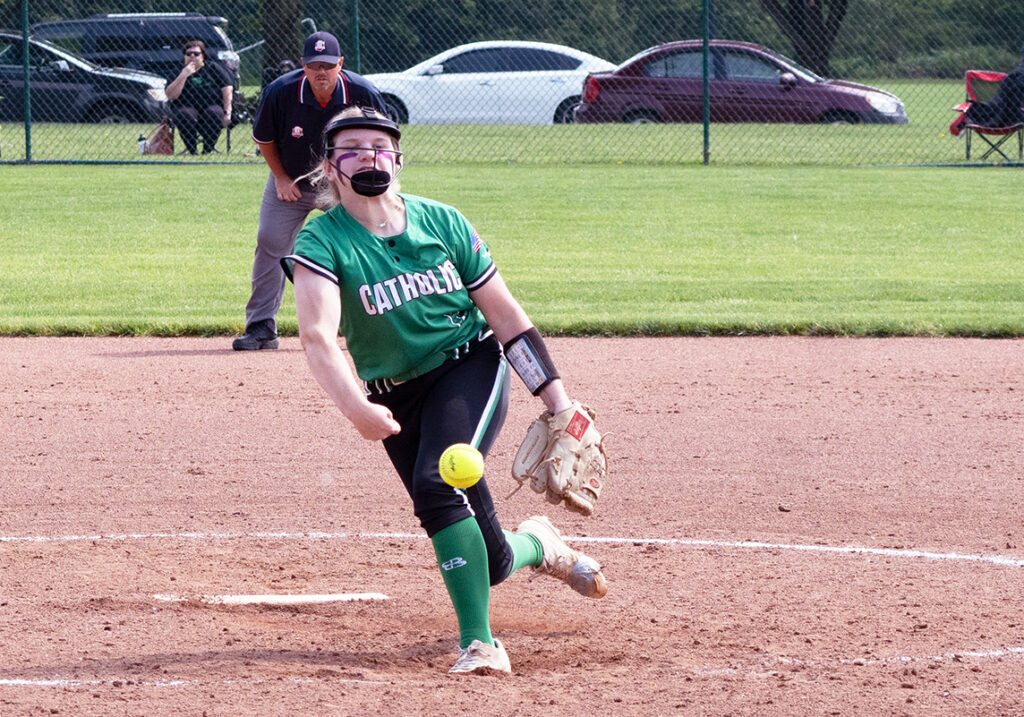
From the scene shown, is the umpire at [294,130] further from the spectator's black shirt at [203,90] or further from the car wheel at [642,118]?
the car wheel at [642,118]

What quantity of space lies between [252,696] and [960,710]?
6.42 ft

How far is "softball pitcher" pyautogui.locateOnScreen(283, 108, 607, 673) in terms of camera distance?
4.00 metres

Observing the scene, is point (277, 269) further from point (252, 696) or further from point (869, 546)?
point (252, 696)

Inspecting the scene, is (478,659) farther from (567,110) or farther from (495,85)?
(567,110)

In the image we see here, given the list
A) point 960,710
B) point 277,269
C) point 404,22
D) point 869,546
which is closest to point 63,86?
point 404,22

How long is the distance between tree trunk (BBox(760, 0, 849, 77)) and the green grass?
310cm

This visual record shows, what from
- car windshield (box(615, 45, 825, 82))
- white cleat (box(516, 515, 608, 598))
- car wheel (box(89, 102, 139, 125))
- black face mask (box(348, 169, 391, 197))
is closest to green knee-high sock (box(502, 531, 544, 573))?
white cleat (box(516, 515, 608, 598))

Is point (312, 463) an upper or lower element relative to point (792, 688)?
lower

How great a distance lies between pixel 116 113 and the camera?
884 inches

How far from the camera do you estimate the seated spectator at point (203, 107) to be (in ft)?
62.1

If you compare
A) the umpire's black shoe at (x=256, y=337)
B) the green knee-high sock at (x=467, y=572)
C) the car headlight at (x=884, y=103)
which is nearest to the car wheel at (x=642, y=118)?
the car headlight at (x=884, y=103)

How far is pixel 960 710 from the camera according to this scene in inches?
149

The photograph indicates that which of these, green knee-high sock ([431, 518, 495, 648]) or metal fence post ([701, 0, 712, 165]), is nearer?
green knee-high sock ([431, 518, 495, 648])

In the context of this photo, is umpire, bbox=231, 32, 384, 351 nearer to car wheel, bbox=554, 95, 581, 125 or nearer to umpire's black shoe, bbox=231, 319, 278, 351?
umpire's black shoe, bbox=231, 319, 278, 351
